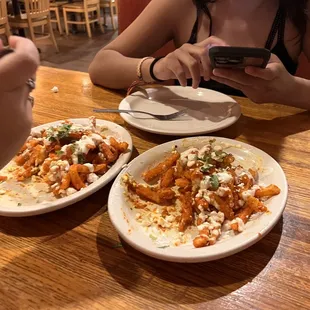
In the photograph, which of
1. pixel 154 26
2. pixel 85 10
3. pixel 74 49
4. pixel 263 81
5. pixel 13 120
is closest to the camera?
pixel 13 120

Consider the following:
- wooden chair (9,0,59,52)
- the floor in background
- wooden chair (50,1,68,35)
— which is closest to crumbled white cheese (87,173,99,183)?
the floor in background

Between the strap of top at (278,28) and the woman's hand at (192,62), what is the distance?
31cm

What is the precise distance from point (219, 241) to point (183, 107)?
1.90ft

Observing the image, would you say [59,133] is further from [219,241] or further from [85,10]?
[85,10]

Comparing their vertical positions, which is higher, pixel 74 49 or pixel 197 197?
pixel 197 197

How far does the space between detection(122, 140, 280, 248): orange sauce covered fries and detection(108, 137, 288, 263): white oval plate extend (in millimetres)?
16

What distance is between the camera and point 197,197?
0.67 metres

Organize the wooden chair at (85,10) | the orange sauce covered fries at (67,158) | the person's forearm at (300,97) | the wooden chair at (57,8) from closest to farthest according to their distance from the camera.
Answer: the orange sauce covered fries at (67,158) → the person's forearm at (300,97) → the wooden chair at (85,10) → the wooden chair at (57,8)

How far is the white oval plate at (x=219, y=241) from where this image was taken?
56 cm

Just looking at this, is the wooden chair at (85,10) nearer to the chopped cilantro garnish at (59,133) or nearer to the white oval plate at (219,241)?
the chopped cilantro garnish at (59,133)

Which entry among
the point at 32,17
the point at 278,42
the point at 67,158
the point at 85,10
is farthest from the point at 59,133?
the point at 85,10

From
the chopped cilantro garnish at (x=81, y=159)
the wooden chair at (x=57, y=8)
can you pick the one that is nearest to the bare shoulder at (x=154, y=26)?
the chopped cilantro garnish at (x=81, y=159)

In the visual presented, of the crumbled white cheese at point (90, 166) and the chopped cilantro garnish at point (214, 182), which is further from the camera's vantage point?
the crumbled white cheese at point (90, 166)

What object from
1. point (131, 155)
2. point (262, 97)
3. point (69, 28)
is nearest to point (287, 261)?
point (131, 155)
